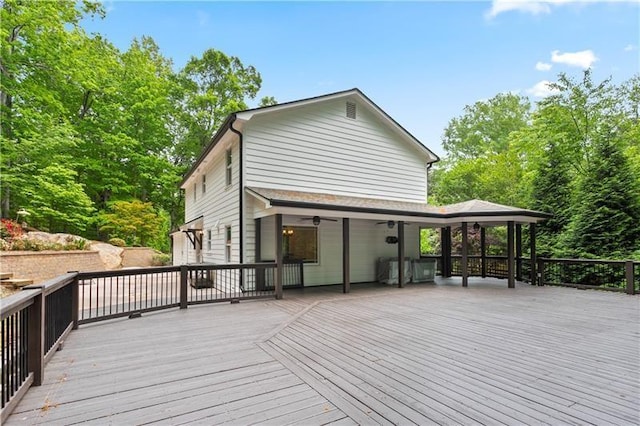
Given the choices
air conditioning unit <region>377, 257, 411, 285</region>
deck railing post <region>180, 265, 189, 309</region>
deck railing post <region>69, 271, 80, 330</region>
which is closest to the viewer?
deck railing post <region>69, 271, 80, 330</region>

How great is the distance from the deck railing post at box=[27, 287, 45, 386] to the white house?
4358 millimetres

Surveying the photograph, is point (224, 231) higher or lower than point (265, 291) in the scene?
higher

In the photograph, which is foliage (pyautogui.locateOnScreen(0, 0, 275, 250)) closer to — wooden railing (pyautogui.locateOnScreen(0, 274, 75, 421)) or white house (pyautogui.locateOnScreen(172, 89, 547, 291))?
white house (pyautogui.locateOnScreen(172, 89, 547, 291))

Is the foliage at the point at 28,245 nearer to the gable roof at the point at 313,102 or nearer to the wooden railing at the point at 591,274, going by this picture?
the gable roof at the point at 313,102

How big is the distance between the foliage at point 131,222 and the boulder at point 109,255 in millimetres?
2444

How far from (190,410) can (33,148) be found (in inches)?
650

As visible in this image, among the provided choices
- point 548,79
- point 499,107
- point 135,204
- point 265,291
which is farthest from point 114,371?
point 499,107

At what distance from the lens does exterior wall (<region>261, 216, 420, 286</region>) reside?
8871 mm

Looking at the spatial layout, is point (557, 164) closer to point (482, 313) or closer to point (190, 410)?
point (482, 313)

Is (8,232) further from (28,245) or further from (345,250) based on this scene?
(345,250)

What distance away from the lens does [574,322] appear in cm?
533

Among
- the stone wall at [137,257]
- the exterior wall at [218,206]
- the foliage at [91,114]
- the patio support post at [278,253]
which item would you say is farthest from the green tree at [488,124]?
the stone wall at [137,257]

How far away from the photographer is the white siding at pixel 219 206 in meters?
8.77

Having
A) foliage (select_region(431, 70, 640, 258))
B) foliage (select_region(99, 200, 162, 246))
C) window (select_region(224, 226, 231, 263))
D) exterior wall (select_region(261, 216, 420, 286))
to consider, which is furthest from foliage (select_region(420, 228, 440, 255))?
foliage (select_region(99, 200, 162, 246))
